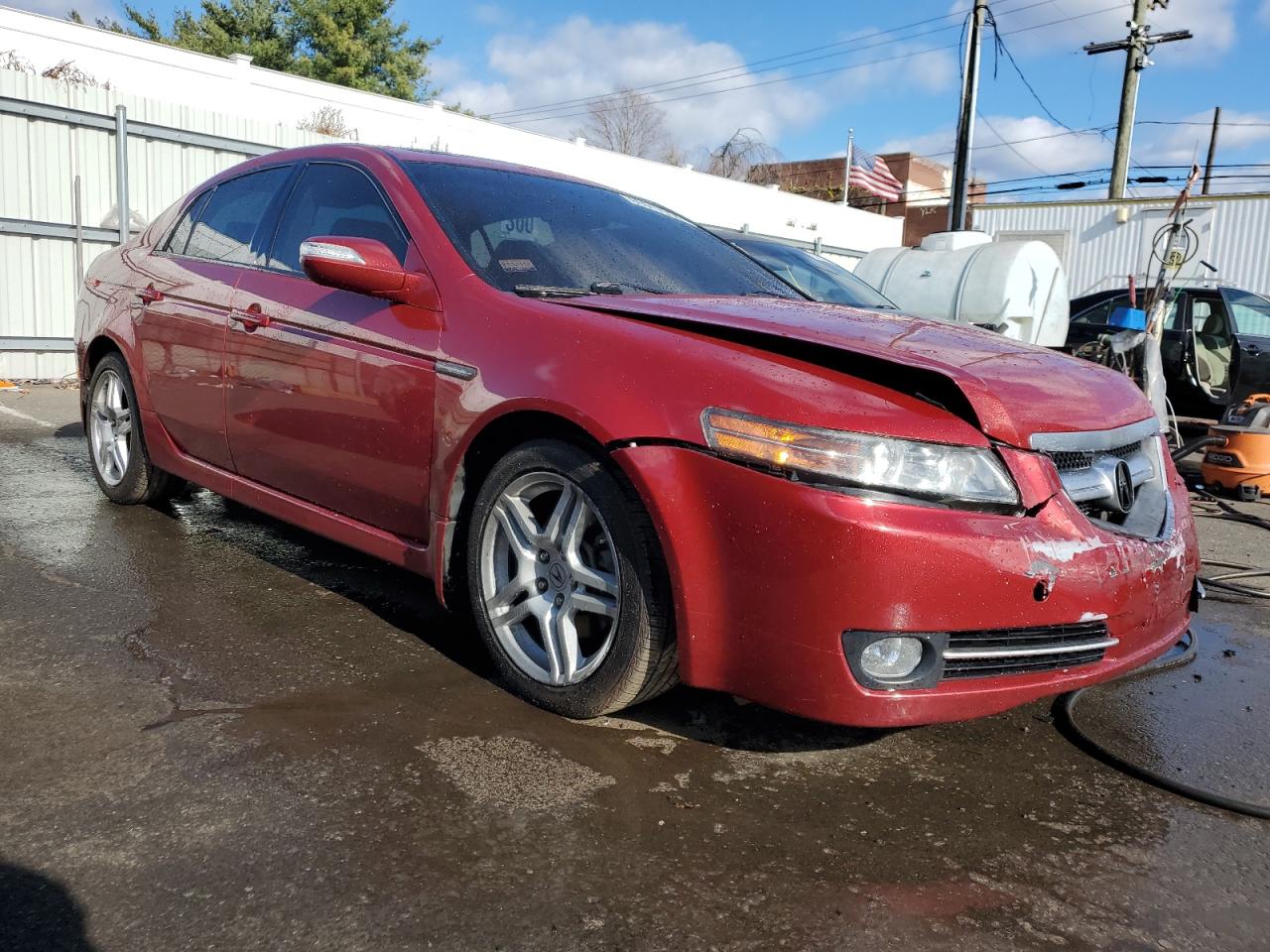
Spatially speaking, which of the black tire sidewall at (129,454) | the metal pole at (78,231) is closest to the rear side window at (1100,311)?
the black tire sidewall at (129,454)

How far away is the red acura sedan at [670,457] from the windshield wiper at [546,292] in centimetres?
1

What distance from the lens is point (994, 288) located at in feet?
33.6

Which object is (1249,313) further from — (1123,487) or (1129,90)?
(1129,90)

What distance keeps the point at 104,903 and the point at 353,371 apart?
176 centimetres

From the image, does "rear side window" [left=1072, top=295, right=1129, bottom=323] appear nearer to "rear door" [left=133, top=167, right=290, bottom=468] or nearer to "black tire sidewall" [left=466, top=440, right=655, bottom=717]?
"rear door" [left=133, top=167, right=290, bottom=468]

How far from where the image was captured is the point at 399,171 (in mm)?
3482

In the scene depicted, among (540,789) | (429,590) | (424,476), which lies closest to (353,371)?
(424,476)

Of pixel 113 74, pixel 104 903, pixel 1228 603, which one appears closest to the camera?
pixel 104 903

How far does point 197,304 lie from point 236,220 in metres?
0.39

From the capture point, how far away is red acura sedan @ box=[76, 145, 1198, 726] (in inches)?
90.1

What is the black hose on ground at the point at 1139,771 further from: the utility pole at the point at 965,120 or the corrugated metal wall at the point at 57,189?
the utility pole at the point at 965,120

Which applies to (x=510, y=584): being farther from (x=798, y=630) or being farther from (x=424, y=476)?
(x=798, y=630)

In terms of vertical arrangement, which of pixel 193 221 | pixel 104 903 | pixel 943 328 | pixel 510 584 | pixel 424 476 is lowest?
pixel 104 903

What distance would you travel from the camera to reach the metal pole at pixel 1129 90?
23141mm
